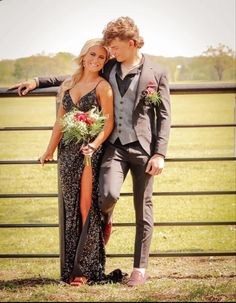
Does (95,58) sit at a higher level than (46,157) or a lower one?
higher

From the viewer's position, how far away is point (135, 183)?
5230 millimetres

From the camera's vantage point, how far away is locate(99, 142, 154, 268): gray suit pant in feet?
16.5

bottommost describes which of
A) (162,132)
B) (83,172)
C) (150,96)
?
(83,172)

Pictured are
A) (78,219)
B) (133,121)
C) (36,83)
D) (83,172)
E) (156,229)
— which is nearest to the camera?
(133,121)

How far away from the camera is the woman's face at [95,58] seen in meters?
5.10

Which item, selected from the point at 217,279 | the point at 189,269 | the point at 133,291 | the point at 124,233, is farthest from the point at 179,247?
the point at 133,291

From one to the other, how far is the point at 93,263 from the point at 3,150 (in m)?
19.0

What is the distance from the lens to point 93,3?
124 metres

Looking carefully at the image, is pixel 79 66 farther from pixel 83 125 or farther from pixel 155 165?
pixel 155 165

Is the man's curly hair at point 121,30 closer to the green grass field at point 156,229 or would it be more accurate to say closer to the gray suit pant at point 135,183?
the gray suit pant at point 135,183

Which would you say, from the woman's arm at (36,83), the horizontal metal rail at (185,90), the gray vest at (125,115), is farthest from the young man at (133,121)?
the woman's arm at (36,83)

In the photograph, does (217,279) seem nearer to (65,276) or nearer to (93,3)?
(65,276)

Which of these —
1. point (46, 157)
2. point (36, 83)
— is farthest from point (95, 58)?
point (46, 157)

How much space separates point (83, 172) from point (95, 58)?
2.91 feet
